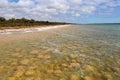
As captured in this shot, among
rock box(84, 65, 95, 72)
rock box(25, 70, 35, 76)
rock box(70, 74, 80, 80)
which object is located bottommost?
rock box(84, 65, 95, 72)

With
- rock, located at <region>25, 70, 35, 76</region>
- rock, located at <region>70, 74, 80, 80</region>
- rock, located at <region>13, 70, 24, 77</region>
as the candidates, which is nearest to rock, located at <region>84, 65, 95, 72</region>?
rock, located at <region>70, 74, 80, 80</region>

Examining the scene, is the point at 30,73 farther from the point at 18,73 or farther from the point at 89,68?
the point at 89,68

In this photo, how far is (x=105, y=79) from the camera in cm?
720

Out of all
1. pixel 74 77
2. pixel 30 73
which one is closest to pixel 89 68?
pixel 74 77

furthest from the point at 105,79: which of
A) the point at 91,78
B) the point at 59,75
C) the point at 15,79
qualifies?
the point at 15,79

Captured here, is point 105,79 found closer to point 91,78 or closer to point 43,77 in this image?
point 91,78

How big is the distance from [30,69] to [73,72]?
7.53 feet

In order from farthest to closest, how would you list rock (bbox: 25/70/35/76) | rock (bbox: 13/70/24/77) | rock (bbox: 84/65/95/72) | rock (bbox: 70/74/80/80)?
rock (bbox: 84/65/95/72)
rock (bbox: 25/70/35/76)
rock (bbox: 13/70/24/77)
rock (bbox: 70/74/80/80)

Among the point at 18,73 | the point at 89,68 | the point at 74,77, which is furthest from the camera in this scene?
the point at 89,68

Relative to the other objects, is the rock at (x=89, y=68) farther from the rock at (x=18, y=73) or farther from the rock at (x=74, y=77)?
the rock at (x=18, y=73)

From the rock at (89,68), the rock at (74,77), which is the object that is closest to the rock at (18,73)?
the rock at (74,77)

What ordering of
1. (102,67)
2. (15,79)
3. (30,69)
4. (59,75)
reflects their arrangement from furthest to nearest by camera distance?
(102,67), (30,69), (59,75), (15,79)

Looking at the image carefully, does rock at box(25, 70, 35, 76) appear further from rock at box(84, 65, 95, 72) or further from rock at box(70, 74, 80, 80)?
rock at box(84, 65, 95, 72)

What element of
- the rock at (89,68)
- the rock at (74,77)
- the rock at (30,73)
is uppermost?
the rock at (74,77)
